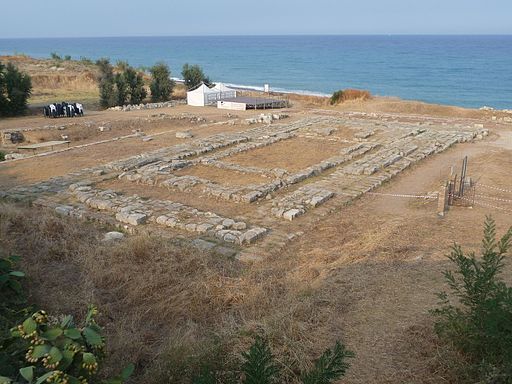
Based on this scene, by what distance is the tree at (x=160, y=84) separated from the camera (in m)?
31.7

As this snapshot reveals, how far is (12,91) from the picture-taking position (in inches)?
979

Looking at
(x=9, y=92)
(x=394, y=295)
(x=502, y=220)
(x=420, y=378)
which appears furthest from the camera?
(x=9, y=92)

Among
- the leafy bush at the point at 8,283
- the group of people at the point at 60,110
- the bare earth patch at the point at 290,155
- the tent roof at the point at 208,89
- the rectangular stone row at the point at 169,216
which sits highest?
the tent roof at the point at 208,89

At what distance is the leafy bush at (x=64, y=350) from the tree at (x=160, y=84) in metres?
29.4

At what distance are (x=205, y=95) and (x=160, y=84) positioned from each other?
4232 millimetres

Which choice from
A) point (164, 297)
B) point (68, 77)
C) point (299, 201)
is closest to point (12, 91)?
point (68, 77)

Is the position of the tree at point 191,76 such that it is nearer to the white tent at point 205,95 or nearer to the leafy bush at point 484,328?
the white tent at point 205,95

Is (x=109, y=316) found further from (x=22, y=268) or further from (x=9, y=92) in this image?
(x=9, y=92)

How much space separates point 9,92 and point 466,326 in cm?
2643

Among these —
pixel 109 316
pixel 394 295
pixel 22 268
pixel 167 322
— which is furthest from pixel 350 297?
pixel 22 268

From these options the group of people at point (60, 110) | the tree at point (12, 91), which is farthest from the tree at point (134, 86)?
the tree at point (12, 91)

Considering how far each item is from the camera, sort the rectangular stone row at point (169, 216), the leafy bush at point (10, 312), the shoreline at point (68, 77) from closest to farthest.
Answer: the leafy bush at point (10, 312) < the rectangular stone row at point (169, 216) < the shoreline at point (68, 77)

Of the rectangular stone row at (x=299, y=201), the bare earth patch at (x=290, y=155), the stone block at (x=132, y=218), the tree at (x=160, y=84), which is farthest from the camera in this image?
the tree at (x=160, y=84)

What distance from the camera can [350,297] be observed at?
618 centimetres
